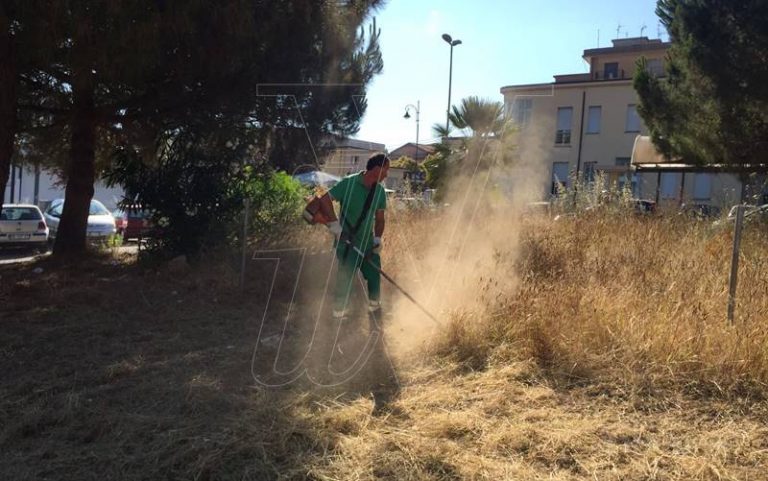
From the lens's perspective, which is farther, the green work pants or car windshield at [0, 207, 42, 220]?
car windshield at [0, 207, 42, 220]

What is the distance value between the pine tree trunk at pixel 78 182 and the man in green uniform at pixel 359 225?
631 cm

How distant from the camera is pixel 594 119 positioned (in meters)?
32.7

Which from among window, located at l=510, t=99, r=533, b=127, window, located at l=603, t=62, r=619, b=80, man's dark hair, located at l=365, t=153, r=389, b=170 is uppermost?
window, located at l=603, t=62, r=619, b=80

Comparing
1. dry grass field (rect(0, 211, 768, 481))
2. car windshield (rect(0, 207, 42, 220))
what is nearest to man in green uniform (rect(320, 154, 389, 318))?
dry grass field (rect(0, 211, 768, 481))

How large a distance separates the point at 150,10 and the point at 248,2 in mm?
1236

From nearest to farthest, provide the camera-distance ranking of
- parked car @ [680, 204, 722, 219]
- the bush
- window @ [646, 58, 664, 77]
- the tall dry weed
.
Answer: the tall dry weed, parked car @ [680, 204, 722, 219], the bush, window @ [646, 58, 664, 77]

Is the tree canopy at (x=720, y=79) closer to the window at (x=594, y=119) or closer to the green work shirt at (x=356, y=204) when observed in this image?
the green work shirt at (x=356, y=204)

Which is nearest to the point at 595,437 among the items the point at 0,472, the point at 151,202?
the point at 0,472

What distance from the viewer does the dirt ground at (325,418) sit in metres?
3.18

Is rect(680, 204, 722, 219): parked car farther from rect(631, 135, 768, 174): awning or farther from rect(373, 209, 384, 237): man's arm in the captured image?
rect(631, 135, 768, 174): awning

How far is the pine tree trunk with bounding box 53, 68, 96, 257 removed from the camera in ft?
34.5

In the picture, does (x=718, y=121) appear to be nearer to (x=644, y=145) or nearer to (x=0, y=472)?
(x=644, y=145)

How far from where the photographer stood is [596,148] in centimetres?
3256

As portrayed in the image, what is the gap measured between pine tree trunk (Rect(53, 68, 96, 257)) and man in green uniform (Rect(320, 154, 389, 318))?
6.31 meters
